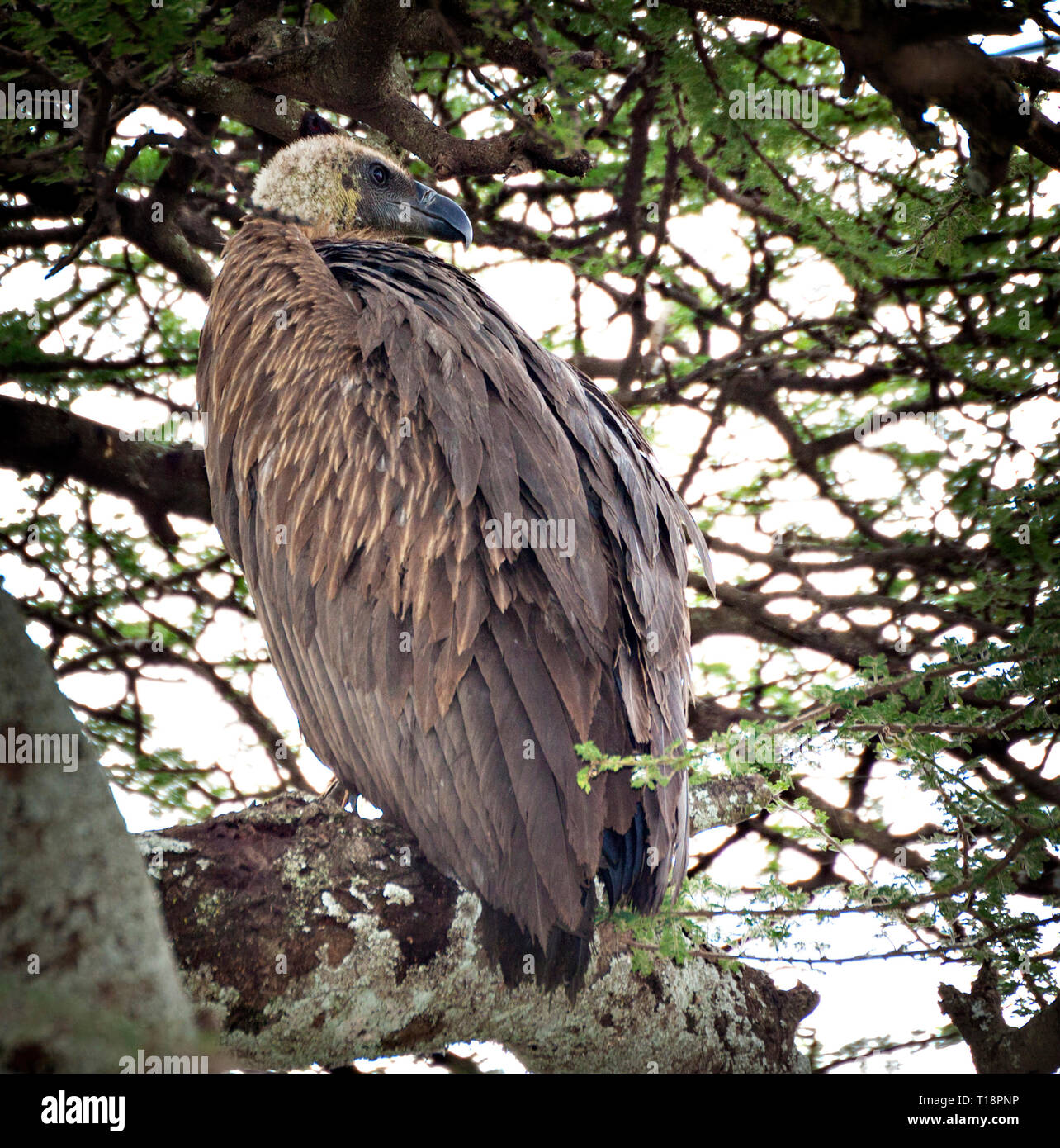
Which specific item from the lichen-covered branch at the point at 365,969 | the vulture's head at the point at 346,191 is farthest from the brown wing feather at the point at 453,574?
the vulture's head at the point at 346,191

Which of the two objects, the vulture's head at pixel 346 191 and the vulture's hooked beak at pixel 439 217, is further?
the vulture's head at pixel 346 191

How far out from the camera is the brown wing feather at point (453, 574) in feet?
9.07

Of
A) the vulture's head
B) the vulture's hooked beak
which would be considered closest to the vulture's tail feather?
the vulture's hooked beak

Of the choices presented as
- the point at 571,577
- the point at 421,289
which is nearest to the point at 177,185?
the point at 421,289

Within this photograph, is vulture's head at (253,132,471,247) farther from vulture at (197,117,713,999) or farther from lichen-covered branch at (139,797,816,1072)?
lichen-covered branch at (139,797,816,1072)

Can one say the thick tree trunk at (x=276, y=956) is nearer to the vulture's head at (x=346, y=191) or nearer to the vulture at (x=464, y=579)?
the vulture at (x=464, y=579)

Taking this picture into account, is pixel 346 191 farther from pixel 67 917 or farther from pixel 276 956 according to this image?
pixel 67 917

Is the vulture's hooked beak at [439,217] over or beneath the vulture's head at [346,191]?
beneath

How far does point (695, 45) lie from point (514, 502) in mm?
1689

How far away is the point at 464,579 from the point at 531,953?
1042mm

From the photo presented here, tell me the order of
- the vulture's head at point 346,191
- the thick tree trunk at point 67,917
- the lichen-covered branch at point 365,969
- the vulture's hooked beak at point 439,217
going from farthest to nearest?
the vulture's head at point 346,191 < the vulture's hooked beak at point 439,217 < the lichen-covered branch at point 365,969 < the thick tree trunk at point 67,917

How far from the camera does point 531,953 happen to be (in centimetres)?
268

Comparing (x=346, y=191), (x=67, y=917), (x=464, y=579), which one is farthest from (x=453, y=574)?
(x=346, y=191)

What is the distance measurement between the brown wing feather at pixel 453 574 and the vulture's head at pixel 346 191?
4.65 ft
